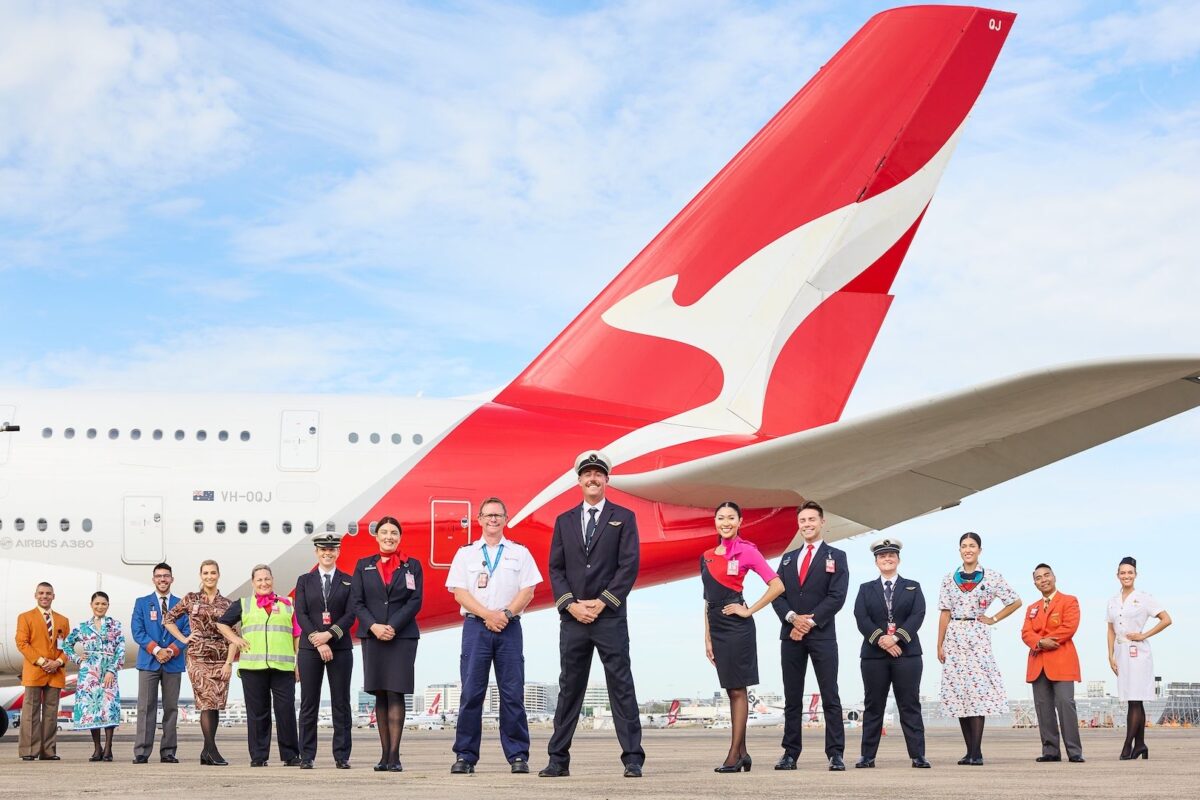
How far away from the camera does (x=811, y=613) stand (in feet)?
32.9

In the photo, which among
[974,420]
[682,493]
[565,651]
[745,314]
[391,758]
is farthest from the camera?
[745,314]

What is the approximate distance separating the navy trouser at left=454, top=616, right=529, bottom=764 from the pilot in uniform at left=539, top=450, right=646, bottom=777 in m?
0.60

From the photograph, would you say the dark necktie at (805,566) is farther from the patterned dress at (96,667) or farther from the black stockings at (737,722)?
the patterned dress at (96,667)

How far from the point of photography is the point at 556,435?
548 inches

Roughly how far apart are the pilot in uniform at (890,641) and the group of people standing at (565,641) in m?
0.02

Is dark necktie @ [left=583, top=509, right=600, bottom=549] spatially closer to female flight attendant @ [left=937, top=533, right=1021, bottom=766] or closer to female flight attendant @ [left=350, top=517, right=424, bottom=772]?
female flight attendant @ [left=350, top=517, right=424, bottom=772]

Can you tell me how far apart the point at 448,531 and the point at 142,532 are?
3.37 meters

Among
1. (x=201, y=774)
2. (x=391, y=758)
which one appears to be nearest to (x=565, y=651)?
(x=391, y=758)

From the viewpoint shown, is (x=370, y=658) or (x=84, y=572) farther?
(x=84, y=572)

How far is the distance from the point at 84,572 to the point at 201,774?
5.66 metres

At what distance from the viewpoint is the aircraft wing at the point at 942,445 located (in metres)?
9.48

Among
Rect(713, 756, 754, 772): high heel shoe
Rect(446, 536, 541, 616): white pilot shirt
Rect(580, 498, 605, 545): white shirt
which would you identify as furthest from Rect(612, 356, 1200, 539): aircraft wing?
Rect(713, 756, 754, 772): high heel shoe

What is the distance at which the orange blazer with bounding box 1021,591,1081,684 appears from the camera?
37.3 ft

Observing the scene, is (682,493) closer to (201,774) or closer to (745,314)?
(745,314)
